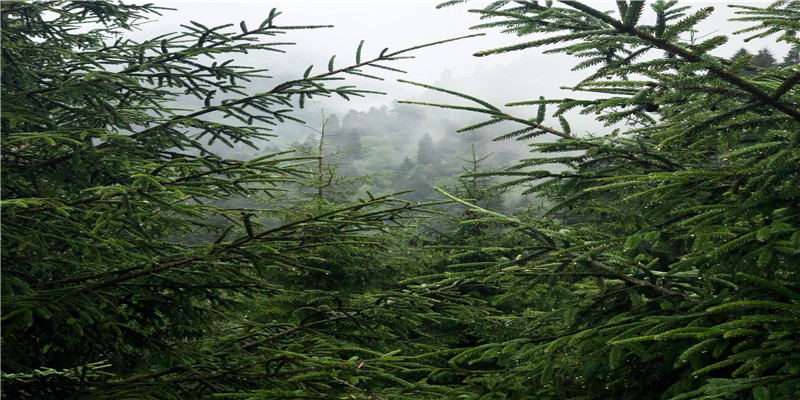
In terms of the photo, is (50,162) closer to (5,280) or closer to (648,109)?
→ (5,280)

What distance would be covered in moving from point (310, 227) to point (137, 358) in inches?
81.6

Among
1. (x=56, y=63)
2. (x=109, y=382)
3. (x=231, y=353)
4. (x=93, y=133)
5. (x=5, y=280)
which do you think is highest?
(x=56, y=63)

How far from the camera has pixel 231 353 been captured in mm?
3318

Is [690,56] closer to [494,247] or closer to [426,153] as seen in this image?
[494,247]

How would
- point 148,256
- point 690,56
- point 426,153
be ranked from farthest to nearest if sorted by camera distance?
point 426,153 → point 148,256 → point 690,56

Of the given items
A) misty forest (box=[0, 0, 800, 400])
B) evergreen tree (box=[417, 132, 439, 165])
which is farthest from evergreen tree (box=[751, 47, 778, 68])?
evergreen tree (box=[417, 132, 439, 165])

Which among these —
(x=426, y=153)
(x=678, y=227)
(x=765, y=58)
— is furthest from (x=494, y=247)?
(x=426, y=153)

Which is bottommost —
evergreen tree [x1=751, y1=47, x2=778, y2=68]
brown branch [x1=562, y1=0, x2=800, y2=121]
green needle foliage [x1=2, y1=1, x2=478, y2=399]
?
green needle foliage [x1=2, y1=1, x2=478, y2=399]

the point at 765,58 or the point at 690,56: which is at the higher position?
the point at 765,58

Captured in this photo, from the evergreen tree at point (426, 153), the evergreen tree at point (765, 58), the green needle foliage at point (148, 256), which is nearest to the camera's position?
the green needle foliage at point (148, 256)

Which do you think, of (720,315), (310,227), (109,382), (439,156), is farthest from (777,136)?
(439,156)

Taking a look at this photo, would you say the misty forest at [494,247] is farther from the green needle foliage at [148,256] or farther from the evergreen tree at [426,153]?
the evergreen tree at [426,153]

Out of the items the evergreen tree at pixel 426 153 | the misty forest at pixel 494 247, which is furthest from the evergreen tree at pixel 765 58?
the evergreen tree at pixel 426 153

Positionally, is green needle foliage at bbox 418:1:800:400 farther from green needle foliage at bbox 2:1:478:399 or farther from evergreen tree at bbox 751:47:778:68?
evergreen tree at bbox 751:47:778:68
